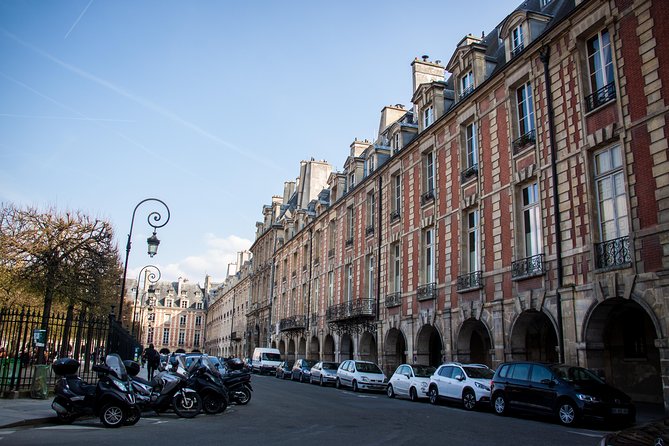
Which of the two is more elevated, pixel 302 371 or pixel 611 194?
pixel 611 194

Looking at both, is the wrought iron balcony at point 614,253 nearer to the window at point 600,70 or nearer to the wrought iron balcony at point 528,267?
the wrought iron balcony at point 528,267

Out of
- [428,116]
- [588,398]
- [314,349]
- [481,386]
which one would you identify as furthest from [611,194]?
[314,349]

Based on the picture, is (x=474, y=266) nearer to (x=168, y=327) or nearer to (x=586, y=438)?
(x=586, y=438)

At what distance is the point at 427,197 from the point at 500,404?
12647 millimetres

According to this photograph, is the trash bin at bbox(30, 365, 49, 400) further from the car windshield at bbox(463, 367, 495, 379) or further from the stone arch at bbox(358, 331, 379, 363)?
the stone arch at bbox(358, 331, 379, 363)

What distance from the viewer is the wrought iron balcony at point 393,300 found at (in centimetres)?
2694

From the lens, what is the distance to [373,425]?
11.1 m

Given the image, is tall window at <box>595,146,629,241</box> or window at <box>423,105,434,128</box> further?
window at <box>423,105,434,128</box>

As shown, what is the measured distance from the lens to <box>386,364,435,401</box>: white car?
720 inches

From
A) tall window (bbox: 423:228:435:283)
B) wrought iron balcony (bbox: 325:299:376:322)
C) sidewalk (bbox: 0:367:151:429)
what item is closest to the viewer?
sidewalk (bbox: 0:367:151:429)

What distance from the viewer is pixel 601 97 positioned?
15.9 metres

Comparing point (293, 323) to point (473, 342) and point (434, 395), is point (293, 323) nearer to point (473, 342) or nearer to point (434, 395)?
point (473, 342)

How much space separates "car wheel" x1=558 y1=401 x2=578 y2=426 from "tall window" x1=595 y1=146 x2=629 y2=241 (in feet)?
17.2

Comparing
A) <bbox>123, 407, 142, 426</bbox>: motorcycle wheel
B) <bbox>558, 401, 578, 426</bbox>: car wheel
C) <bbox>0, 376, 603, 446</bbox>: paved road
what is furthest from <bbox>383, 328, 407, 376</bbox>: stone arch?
<bbox>123, 407, 142, 426</bbox>: motorcycle wheel
